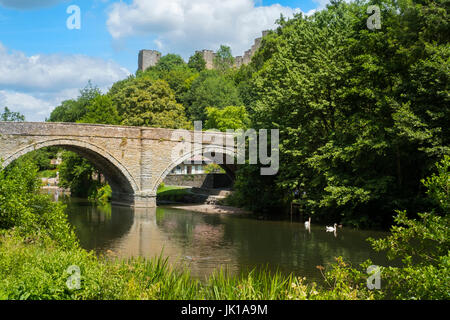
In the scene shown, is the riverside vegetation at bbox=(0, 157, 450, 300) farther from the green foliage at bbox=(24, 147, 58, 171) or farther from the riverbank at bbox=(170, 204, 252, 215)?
the green foliage at bbox=(24, 147, 58, 171)

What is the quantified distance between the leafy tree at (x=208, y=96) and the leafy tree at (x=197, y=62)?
1980 centimetres

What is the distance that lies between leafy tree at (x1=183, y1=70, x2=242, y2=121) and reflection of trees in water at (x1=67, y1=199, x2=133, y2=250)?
1896cm

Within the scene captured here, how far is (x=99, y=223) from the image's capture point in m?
20.2

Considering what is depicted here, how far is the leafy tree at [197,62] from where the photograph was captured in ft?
224

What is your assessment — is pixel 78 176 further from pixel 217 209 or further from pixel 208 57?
pixel 208 57

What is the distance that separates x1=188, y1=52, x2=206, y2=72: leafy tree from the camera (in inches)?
2689

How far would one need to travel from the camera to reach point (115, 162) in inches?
985

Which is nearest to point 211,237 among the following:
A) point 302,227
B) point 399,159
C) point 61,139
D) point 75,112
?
point 302,227

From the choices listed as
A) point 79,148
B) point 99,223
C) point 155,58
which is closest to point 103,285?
point 99,223

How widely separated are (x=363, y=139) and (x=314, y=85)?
354 cm

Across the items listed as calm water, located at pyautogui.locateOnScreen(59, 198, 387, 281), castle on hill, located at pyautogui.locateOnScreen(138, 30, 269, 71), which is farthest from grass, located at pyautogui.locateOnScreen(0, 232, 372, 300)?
castle on hill, located at pyautogui.locateOnScreen(138, 30, 269, 71)

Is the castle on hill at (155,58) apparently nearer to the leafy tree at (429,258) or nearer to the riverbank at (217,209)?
the riverbank at (217,209)

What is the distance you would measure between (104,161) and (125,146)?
6.20 feet

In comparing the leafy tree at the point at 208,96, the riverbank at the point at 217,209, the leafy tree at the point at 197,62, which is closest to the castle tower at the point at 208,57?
the leafy tree at the point at 197,62
